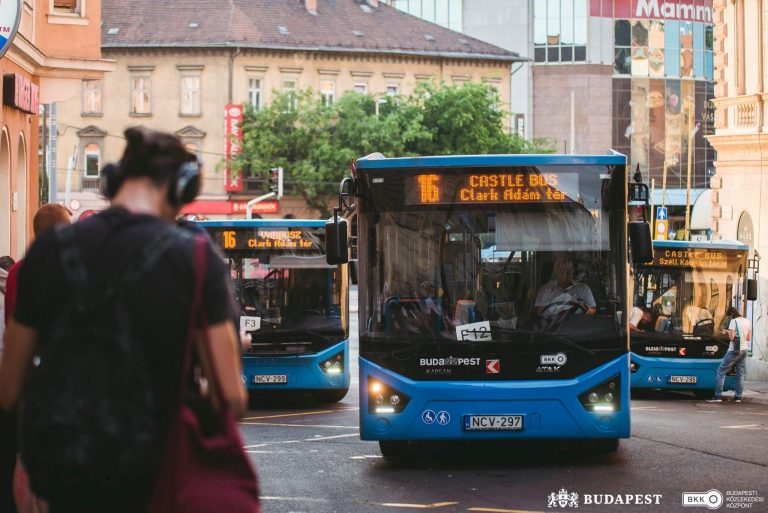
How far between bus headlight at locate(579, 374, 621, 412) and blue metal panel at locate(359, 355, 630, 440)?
40 millimetres

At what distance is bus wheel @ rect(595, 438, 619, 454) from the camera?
1265 cm

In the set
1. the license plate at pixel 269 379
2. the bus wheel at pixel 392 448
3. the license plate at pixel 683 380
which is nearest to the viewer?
the bus wheel at pixel 392 448

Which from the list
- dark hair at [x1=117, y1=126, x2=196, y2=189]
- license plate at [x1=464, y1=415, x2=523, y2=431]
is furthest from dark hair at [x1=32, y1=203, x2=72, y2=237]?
license plate at [x1=464, y1=415, x2=523, y2=431]

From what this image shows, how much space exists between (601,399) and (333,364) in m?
7.95

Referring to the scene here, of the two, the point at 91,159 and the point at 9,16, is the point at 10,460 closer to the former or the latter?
the point at 9,16

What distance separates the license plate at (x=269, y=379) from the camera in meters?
18.9

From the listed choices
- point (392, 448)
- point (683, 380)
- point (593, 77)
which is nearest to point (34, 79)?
point (683, 380)

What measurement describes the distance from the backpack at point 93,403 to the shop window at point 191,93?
66.1 meters

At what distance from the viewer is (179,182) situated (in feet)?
13.0

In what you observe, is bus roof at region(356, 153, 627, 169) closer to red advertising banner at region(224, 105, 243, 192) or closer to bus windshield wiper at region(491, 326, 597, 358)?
bus windshield wiper at region(491, 326, 597, 358)

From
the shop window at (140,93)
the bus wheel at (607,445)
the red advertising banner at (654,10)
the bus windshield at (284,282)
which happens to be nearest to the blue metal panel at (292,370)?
the bus windshield at (284,282)

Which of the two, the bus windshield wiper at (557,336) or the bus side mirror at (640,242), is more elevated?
the bus side mirror at (640,242)

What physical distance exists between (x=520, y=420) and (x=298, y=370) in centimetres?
773

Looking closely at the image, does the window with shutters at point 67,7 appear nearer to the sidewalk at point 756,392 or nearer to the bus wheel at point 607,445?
the sidewalk at point 756,392
